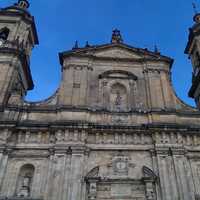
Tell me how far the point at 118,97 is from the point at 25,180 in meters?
6.71

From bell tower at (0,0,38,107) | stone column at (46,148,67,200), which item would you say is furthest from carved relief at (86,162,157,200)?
bell tower at (0,0,38,107)

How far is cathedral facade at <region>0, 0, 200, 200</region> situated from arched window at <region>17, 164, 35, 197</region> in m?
0.04

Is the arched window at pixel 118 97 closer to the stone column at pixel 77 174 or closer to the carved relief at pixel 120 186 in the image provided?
the stone column at pixel 77 174

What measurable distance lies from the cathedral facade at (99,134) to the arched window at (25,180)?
42mm

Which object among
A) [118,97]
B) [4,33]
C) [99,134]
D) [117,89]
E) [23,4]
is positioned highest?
[23,4]

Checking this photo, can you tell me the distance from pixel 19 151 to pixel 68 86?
14.8ft

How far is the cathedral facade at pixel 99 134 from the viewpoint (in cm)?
1338

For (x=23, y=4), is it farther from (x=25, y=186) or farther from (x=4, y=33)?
(x=25, y=186)

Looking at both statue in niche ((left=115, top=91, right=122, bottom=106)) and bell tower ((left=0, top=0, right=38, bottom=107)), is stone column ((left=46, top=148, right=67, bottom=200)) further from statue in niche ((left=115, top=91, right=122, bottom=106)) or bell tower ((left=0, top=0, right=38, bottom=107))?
statue in niche ((left=115, top=91, right=122, bottom=106))

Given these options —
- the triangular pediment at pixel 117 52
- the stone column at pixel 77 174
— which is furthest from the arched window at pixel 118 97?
the stone column at pixel 77 174

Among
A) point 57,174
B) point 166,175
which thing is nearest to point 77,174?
point 57,174

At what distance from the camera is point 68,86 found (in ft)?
56.0

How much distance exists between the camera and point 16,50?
1850 centimetres

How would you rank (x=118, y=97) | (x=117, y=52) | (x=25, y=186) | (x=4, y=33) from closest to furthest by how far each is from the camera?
Result: (x=25, y=186) < (x=118, y=97) < (x=117, y=52) < (x=4, y=33)
